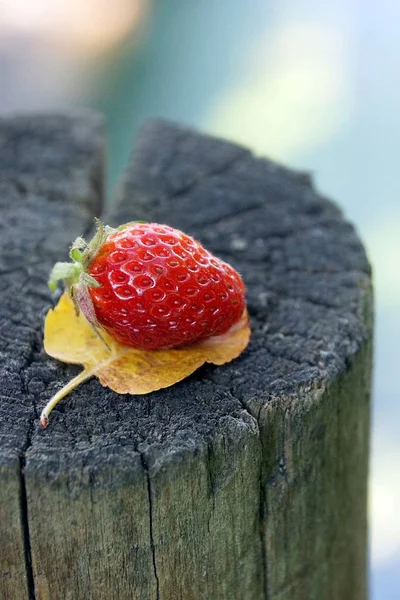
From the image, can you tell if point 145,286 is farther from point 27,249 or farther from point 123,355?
point 27,249

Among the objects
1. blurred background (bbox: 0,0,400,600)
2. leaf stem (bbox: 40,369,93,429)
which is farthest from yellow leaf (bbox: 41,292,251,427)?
blurred background (bbox: 0,0,400,600)

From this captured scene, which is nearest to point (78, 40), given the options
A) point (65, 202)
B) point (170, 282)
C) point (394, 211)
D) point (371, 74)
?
point (371, 74)

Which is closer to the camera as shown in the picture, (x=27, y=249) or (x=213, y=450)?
(x=213, y=450)

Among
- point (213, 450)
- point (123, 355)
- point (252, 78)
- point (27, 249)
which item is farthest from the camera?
point (252, 78)

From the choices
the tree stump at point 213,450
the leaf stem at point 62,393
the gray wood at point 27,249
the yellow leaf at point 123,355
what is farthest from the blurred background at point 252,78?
the leaf stem at point 62,393

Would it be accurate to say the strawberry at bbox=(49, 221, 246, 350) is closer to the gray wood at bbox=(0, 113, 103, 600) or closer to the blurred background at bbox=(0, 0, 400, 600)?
the gray wood at bbox=(0, 113, 103, 600)

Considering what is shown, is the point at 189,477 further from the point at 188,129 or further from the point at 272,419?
the point at 188,129

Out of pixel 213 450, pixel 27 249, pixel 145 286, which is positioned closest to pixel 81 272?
pixel 145 286
